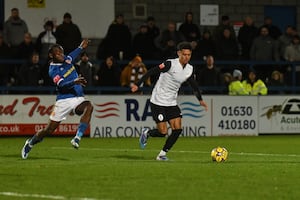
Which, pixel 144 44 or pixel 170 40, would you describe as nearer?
pixel 170 40

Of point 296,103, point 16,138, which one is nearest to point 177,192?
point 16,138

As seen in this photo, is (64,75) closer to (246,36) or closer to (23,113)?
(23,113)

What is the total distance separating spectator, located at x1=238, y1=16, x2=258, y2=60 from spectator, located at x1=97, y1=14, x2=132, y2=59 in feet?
12.2

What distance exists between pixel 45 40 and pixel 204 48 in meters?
4.72

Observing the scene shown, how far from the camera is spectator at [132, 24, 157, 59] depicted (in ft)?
94.4

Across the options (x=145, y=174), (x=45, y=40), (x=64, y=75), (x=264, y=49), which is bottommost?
(x=145, y=174)

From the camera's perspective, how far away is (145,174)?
14.3 metres

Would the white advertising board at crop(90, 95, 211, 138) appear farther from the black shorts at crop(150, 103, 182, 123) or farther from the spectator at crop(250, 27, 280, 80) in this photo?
the black shorts at crop(150, 103, 182, 123)

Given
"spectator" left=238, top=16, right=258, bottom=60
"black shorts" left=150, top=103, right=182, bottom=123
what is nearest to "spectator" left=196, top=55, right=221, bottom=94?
"spectator" left=238, top=16, right=258, bottom=60

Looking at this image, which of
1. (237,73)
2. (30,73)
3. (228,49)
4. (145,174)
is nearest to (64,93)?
(145,174)

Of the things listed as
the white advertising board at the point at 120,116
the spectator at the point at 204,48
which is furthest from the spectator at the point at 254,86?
the white advertising board at the point at 120,116

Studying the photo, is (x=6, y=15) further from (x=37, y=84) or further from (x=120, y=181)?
(x=120, y=181)

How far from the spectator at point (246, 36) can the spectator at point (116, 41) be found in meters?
3.72

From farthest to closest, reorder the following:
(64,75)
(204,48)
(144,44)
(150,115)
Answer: (204,48), (144,44), (150,115), (64,75)
